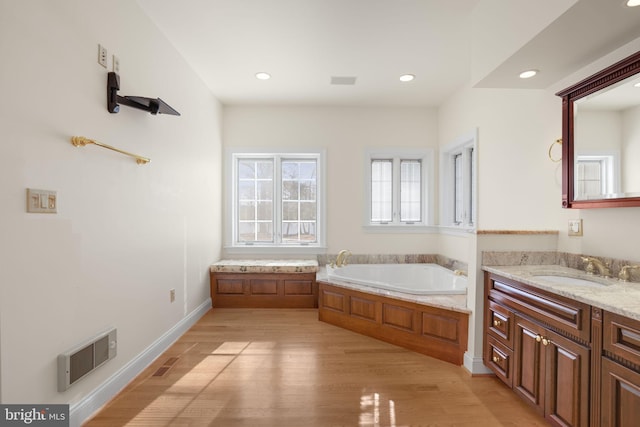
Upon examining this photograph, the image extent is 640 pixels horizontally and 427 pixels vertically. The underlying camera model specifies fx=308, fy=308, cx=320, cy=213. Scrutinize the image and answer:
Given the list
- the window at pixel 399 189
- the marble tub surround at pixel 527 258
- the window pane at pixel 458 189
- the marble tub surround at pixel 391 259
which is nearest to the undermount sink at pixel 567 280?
the marble tub surround at pixel 527 258

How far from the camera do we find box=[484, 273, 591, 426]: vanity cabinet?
1465 millimetres

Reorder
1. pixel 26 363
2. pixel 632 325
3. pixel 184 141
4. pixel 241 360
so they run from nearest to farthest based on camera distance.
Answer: pixel 632 325 < pixel 26 363 < pixel 241 360 < pixel 184 141

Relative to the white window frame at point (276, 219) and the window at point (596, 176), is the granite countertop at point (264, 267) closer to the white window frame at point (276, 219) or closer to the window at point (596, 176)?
the white window frame at point (276, 219)

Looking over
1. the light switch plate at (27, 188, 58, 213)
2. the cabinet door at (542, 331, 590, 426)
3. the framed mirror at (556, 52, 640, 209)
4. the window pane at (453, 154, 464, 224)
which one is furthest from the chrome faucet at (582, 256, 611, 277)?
the light switch plate at (27, 188, 58, 213)

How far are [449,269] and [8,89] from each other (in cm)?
404

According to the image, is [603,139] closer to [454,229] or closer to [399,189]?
[454,229]

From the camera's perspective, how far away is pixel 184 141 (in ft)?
9.96

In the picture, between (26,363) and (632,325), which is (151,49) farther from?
(632,325)

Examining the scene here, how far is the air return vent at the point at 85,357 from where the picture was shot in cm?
156

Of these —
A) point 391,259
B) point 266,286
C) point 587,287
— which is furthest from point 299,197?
point 587,287

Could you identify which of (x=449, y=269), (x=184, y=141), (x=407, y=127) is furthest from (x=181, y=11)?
(x=449, y=269)

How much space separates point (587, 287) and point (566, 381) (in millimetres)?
483

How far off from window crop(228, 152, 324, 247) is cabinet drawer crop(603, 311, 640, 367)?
3.32 m

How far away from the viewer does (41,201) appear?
146cm
